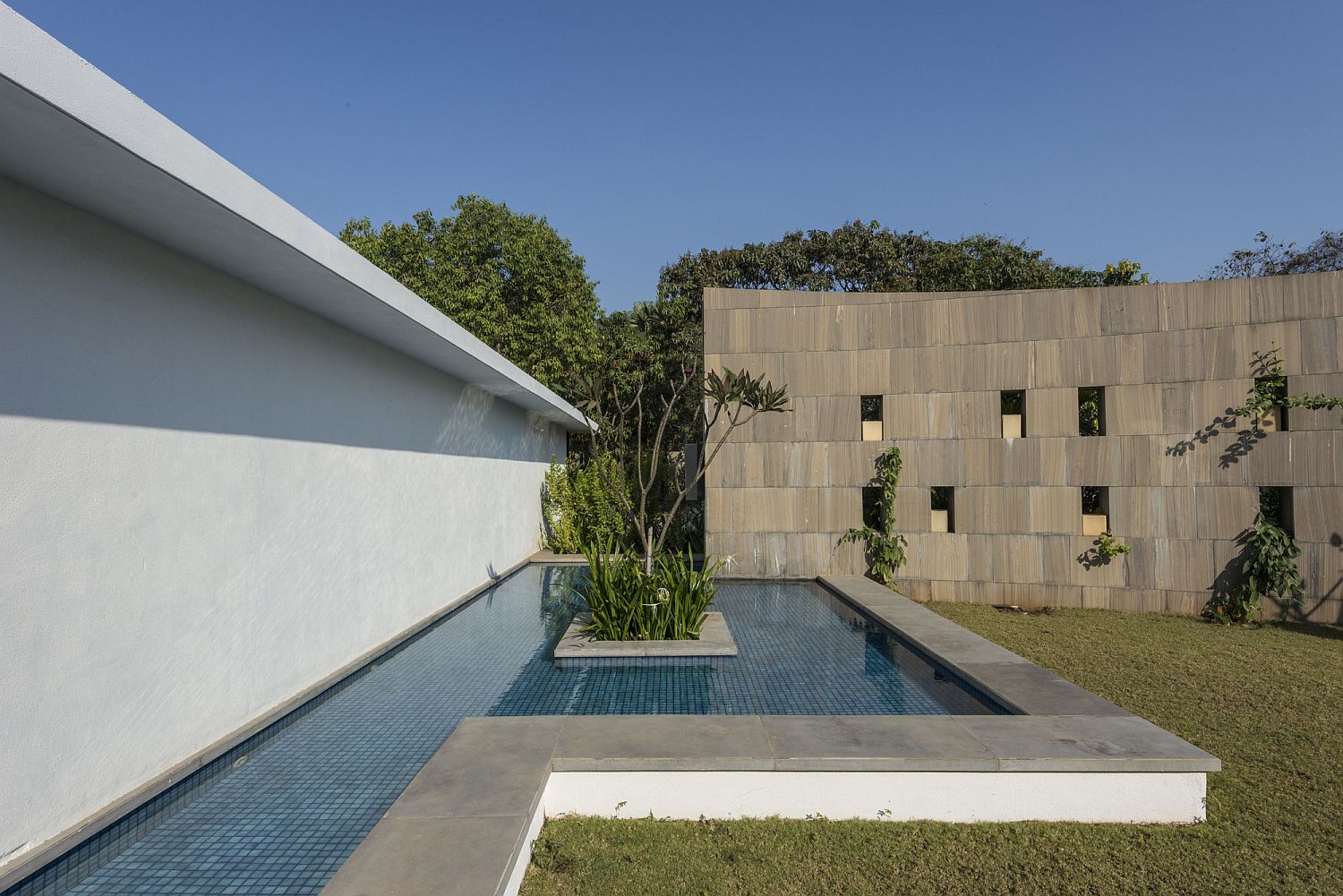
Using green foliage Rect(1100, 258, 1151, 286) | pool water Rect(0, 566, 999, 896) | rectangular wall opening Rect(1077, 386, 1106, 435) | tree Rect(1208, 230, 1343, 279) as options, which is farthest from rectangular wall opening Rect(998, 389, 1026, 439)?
tree Rect(1208, 230, 1343, 279)

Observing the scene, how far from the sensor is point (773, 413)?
924 centimetres

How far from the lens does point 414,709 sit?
4508 millimetres

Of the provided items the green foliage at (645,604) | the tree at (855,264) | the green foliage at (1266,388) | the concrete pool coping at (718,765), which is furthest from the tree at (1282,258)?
the concrete pool coping at (718,765)

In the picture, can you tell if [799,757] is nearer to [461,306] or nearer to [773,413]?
[773,413]

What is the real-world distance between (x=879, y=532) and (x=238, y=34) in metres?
12.6

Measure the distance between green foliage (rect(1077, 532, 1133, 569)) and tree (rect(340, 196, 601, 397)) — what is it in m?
14.7

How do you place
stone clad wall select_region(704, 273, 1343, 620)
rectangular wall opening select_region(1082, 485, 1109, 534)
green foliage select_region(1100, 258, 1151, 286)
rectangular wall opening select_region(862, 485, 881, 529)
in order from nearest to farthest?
1. stone clad wall select_region(704, 273, 1343, 620)
2. rectangular wall opening select_region(1082, 485, 1109, 534)
3. rectangular wall opening select_region(862, 485, 881, 529)
4. green foliage select_region(1100, 258, 1151, 286)

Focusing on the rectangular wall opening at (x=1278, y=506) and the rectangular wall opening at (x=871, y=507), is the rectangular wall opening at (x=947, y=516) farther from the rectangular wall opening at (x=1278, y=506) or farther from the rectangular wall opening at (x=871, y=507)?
the rectangular wall opening at (x=1278, y=506)

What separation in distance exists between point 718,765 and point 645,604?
2.65 metres

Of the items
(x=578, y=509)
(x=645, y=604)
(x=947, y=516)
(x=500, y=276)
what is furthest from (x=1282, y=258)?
(x=645, y=604)

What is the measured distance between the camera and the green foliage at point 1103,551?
327 inches

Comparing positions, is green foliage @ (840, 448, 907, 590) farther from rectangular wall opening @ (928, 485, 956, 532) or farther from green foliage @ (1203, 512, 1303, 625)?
green foliage @ (1203, 512, 1303, 625)

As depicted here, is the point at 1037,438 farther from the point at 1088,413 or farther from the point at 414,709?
the point at 414,709

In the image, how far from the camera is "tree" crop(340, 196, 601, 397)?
67.9 ft
